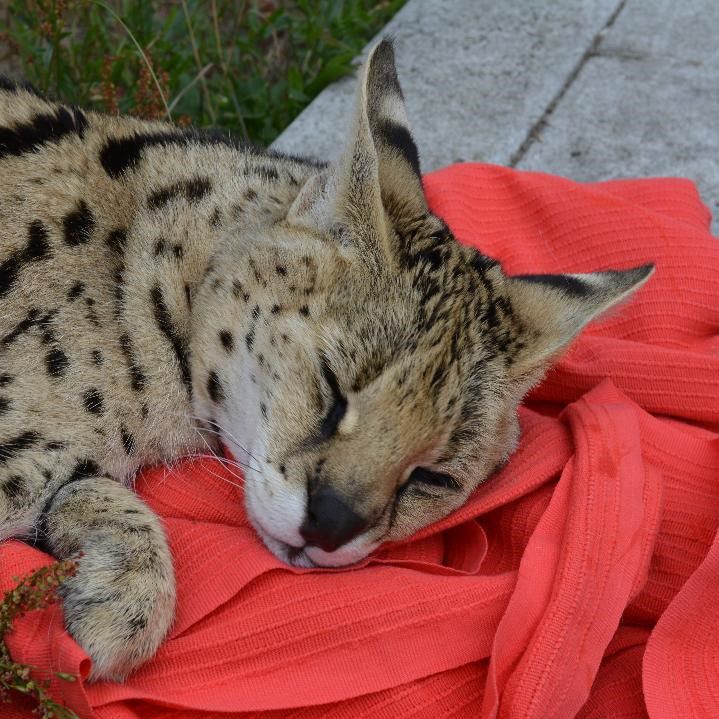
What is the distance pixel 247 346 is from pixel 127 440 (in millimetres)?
452

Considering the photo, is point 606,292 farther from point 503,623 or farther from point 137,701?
point 137,701

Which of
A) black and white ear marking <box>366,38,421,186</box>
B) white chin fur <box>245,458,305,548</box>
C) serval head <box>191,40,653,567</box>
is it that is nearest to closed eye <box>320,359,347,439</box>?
serval head <box>191,40,653,567</box>

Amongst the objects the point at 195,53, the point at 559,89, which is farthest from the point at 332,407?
the point at 559,89

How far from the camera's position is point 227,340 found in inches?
113

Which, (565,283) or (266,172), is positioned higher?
(266,172)

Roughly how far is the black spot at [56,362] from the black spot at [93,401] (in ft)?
0.29

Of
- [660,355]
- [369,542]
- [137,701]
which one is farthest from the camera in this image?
[660,355]

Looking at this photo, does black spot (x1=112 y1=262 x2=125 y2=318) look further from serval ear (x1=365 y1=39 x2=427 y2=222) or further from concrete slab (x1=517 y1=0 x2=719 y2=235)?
concrete slab (x1=517 y1=0 x2=719 y2=235)

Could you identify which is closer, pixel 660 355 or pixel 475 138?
pixel 660 355

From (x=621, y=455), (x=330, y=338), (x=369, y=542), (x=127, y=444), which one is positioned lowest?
(x=621, y=455)

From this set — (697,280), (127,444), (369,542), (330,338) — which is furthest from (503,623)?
(697,280)

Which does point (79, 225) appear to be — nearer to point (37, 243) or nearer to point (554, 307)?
Result: point (37, 243)

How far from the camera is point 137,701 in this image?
2.46 m

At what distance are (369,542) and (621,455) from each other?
800 mm
